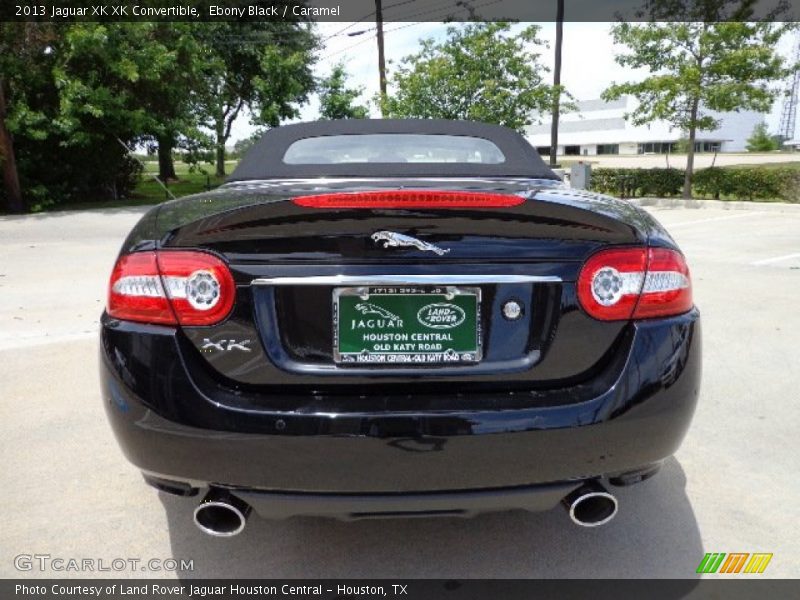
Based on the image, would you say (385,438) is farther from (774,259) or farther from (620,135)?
(620,135)

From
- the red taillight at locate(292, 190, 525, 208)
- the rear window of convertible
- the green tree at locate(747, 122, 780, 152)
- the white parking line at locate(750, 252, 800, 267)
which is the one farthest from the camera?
the green tree at locate(747, 122, 780, 152)

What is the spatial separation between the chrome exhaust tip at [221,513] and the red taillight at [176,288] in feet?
1.72

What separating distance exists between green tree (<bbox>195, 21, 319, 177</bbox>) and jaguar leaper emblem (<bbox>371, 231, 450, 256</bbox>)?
23809 millimetres

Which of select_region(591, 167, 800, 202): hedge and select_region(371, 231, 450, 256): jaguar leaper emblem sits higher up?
select_region(371, 231, 450, 256): jaguar leaper emblem

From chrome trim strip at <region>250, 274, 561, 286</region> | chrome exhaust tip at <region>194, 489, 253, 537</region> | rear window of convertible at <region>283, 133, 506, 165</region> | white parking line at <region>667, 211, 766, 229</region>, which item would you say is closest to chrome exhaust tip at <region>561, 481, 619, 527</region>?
chrome trim strip at <region>250, 274, 561, 286</region>

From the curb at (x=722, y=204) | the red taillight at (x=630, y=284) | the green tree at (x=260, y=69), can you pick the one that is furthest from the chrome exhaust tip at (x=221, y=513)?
the green tree at (x=260, y=69)

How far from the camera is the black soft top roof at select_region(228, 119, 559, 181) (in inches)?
119

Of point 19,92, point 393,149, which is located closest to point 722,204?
point 393,149

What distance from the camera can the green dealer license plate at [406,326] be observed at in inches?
75.2

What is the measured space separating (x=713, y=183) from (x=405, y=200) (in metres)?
21.5

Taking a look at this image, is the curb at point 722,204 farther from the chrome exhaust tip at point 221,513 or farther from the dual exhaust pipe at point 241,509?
the chrome exhaust tip at point 221,513

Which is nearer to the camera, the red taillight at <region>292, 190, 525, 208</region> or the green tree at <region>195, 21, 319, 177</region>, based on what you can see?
the red taillight at <region>292, 190, 525, 208</region>

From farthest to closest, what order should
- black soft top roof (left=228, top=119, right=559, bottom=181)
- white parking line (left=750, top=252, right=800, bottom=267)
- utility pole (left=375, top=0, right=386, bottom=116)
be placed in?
utility pole (left=375, top=0, right=386, bottom=116), white parking line (left=750, top=252, right=800, bottom=267), black soft top roof (left=228, top=119, right=559, bottom=181)

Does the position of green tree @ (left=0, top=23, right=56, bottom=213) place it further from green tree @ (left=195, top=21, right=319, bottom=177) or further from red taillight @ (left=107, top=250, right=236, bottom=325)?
red taillight @ (left=107, top=250, right=236, bottom=325)
